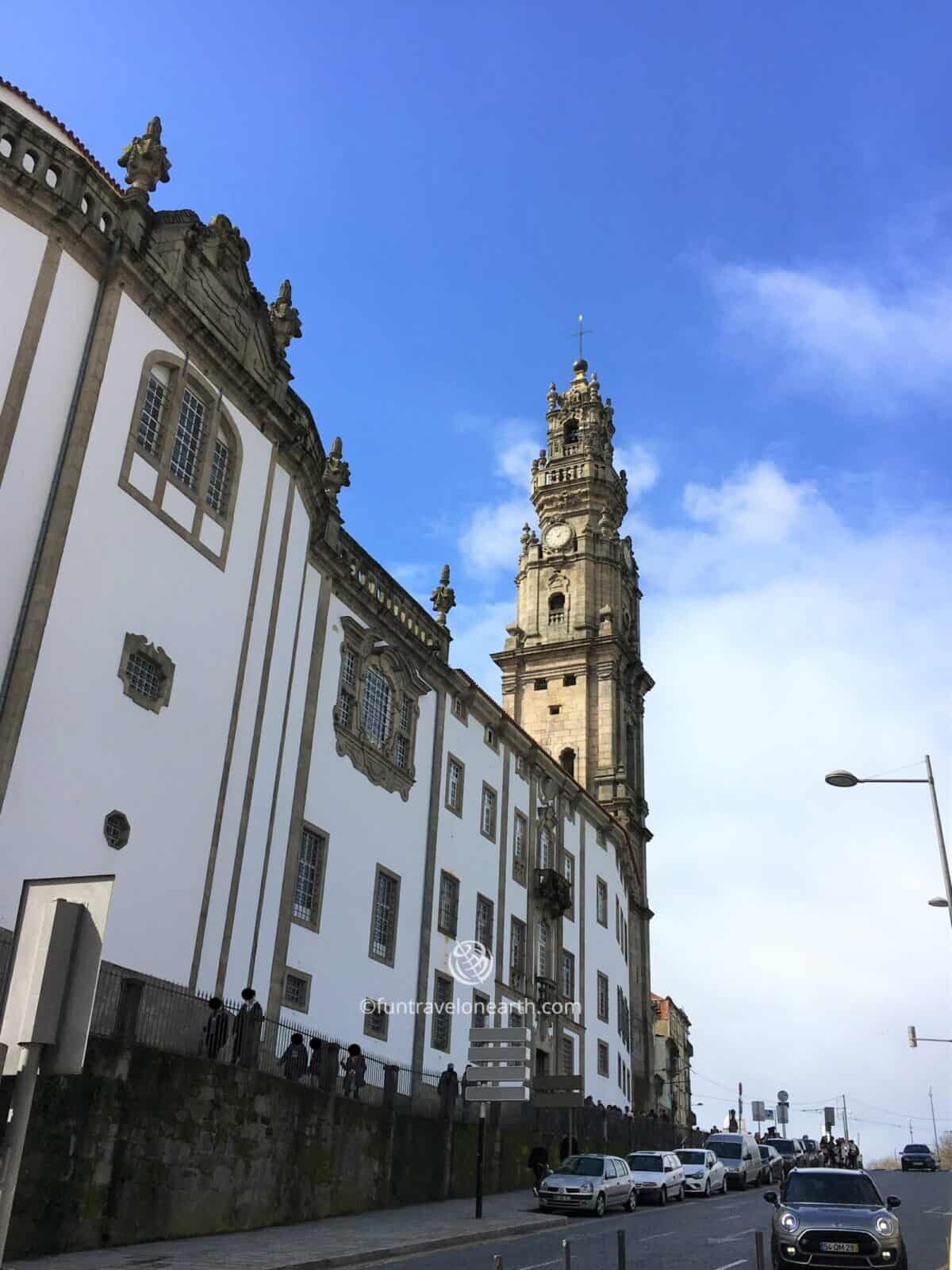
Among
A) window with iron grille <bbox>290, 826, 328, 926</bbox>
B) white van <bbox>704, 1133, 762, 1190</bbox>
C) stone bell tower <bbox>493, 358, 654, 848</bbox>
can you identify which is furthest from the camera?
stone bell tower <bbox>493, 358, 654, 848</bbox>

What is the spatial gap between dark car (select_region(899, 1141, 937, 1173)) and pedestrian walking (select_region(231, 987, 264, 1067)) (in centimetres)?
3768

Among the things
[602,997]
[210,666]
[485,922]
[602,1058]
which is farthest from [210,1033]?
[602,997]

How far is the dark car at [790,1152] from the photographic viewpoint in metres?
40.7

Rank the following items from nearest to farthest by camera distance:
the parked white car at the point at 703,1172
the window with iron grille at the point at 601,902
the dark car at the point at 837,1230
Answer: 1. the dark car at the point at 837,1230
2. the parked white car at the point at 703,1172
3. the window with iron grille at the point at 601,902

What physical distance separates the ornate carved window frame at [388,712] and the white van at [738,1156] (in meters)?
15.1

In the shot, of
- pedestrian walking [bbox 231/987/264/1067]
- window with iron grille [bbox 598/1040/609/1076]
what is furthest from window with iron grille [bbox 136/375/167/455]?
window with iron grille [bbox 598/1040/609/1076]

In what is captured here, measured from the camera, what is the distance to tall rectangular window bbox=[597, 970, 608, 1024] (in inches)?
1834

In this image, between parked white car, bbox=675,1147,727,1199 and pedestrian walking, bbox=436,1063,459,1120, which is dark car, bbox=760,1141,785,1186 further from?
pedestrian walking, bbox=436,1063,459,1120

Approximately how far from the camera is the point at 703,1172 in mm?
30672

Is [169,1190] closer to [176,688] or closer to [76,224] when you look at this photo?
[176,688]

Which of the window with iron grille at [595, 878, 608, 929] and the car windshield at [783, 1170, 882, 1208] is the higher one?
the window with iron grille at [595, 878, 608, 929]

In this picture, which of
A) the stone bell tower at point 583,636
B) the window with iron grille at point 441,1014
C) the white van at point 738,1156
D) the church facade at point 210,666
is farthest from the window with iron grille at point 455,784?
the stone bell tower at point 583,636

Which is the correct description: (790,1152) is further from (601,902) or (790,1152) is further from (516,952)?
(516,952)

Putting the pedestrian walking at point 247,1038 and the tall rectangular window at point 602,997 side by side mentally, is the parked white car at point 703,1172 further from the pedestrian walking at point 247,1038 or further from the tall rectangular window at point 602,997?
the pedestrian walking at point 247,1038
